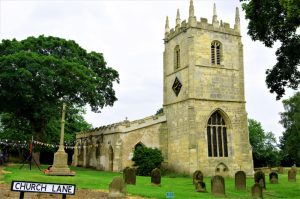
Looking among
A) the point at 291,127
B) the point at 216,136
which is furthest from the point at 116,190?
the point at 291,127

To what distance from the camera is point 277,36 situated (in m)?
18.8

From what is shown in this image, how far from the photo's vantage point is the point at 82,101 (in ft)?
105

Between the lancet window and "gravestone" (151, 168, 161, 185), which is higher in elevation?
the lancet window

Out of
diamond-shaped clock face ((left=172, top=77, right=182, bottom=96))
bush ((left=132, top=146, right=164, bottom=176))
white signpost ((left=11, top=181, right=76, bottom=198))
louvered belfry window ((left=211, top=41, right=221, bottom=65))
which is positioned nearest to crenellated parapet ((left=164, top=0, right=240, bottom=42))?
louvered belfry window ((left=211, top=41, right=221, bottom=65))

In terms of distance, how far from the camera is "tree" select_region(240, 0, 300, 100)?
58.4 feet

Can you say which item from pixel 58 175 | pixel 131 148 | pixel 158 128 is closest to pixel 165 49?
pixel 158 128

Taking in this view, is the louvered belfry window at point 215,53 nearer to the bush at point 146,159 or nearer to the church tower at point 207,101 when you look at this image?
the church tower at point 207,101

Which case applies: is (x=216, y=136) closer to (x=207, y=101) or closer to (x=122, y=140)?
(x=207, y=101)

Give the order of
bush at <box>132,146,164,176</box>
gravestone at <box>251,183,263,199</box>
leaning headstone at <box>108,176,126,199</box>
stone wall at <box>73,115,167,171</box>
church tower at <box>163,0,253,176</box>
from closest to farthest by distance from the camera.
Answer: leaning headstone at <box>108,176,126,199</box> < gravestone at <box>251,183,263,199</box> < bush at <box>132,146,164,176</box> < church tower at <box>163,0,253,176</box> < stone wall at <box>73,115,167,171</box>

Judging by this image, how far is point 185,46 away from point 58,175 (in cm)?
1676

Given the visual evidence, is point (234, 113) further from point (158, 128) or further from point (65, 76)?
point (65, 76)

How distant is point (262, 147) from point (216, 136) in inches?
852

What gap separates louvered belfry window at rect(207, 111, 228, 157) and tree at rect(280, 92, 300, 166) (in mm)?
15287

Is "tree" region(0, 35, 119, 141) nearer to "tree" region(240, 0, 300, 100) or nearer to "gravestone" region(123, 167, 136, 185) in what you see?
"gravestone" region(123, 167, 136, 185)
